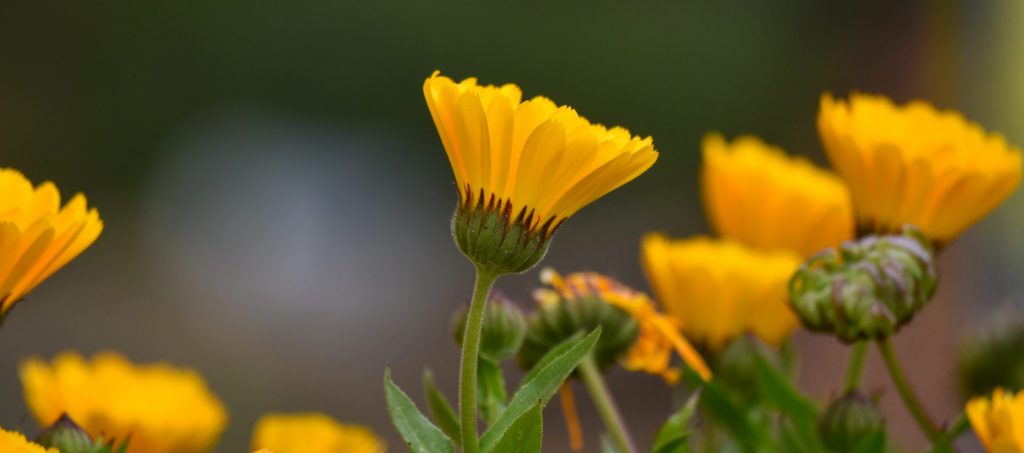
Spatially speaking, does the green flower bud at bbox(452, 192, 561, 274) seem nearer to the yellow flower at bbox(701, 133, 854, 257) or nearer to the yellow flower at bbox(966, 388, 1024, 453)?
the yellow flower at bbox(966, 388, 1024, 453)

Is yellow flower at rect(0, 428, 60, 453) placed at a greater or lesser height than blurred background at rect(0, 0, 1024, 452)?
lesser

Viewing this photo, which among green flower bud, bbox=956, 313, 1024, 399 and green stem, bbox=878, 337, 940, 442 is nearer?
green stem, bbox=878, 337, 940, 442

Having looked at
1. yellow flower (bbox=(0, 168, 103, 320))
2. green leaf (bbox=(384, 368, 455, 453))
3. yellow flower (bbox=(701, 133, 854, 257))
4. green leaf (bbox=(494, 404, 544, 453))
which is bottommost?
green leaf (bbox=(494, 404, 544, 453))

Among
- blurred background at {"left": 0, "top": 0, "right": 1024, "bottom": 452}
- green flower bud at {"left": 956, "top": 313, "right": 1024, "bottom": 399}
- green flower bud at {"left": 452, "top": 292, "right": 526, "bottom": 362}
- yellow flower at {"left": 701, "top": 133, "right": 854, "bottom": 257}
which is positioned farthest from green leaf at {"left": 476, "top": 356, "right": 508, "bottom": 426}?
blurred background at {"left": 0, "top": 0, "right": 1024, "bottom": 452}

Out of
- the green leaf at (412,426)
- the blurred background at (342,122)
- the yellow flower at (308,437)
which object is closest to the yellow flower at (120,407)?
the yellow flower at (308,437)

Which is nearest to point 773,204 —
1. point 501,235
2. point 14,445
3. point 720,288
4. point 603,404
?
point 720,288

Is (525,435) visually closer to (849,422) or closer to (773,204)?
(849,422)

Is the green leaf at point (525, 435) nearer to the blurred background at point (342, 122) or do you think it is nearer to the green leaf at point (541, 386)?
the green leaf at point (541, 386)
